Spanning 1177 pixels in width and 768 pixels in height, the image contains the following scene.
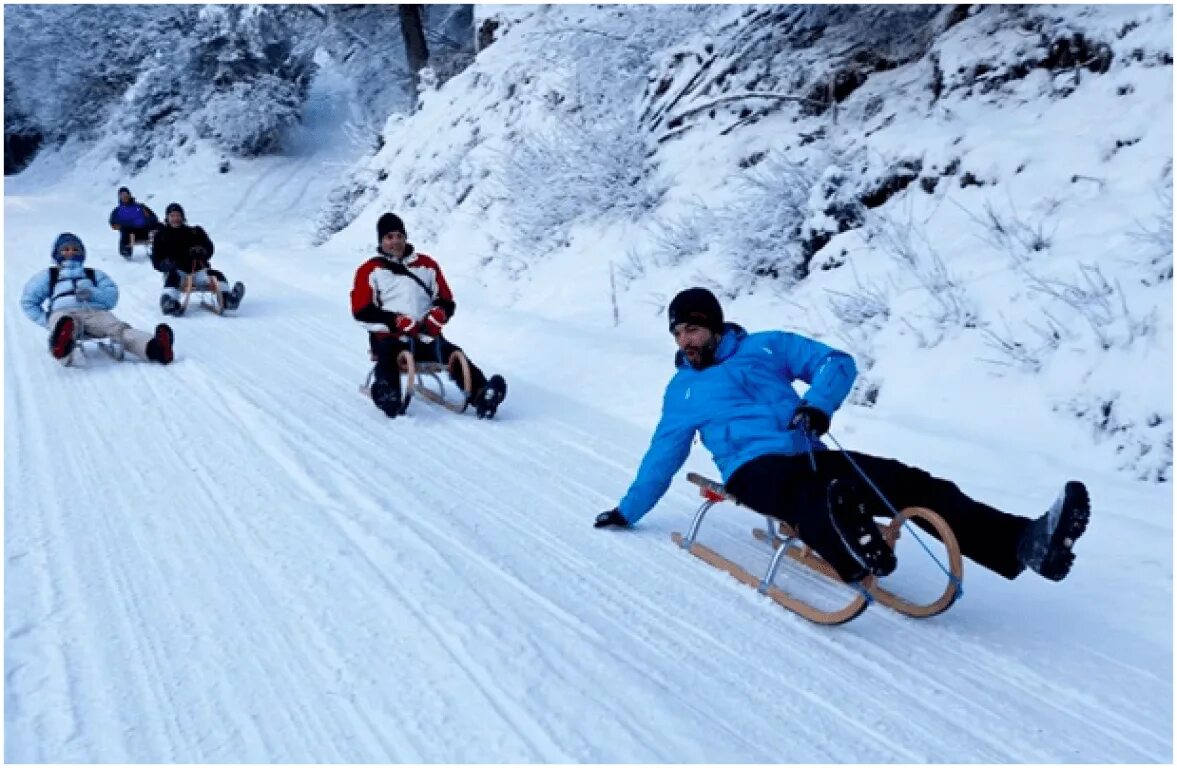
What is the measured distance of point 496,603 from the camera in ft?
10.6

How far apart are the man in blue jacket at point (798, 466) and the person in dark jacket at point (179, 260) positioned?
718cm

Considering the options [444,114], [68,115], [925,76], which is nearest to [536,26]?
[444,114]

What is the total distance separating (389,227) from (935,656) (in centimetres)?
474

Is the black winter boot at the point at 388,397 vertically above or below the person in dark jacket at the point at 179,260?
below

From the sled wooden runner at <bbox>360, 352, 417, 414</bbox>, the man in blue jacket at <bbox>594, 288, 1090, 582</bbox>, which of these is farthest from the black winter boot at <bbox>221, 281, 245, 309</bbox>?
the man in blue jacket at <bbox>594, 288, 1090, 582</bbox>

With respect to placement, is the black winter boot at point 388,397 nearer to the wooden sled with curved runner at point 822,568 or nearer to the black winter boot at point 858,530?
the wooden sled with curved runner at point 822,568

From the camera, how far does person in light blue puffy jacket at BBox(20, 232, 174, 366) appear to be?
6691mm

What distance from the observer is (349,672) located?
2740 mm

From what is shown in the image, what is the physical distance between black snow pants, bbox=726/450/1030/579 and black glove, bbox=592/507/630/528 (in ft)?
2.10

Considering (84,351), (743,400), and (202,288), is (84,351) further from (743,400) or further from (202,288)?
(743,400)

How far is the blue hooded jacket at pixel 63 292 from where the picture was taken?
23.4 ft

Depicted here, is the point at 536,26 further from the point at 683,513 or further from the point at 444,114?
the point at 683,513

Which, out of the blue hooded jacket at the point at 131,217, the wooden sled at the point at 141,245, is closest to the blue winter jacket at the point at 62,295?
the wooden sled at the point at 141,245

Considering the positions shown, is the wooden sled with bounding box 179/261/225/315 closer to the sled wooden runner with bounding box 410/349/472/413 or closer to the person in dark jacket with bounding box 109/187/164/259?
the sled wooden runner with bounding box 410/349/472/413
